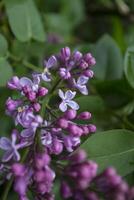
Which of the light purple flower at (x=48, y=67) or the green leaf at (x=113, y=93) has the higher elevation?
the light purple flower at (x=48, y=67)

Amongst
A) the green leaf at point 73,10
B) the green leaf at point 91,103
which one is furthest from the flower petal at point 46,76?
the green leaf at point 73,10

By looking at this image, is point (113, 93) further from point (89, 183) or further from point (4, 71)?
point (89, 183)

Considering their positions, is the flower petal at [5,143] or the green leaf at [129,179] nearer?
the flower petal at [5,143]

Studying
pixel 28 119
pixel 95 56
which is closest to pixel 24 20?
pixel 95 56

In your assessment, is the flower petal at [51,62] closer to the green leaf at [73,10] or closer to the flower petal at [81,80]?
the flower petal at [81,80]

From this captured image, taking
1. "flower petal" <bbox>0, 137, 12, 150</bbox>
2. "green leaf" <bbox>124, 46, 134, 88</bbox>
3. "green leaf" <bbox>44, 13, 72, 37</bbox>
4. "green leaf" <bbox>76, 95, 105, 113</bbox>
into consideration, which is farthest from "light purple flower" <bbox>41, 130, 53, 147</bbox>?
"green leaf" <bbox>44, 13, 72, 37</bbox>

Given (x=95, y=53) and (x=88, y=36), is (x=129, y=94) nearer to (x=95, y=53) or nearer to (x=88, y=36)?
(x=95, y=53)

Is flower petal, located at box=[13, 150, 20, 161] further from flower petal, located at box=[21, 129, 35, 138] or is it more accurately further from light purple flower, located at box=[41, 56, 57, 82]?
light purple flower, located at box=[41, 56, 57, 82]
